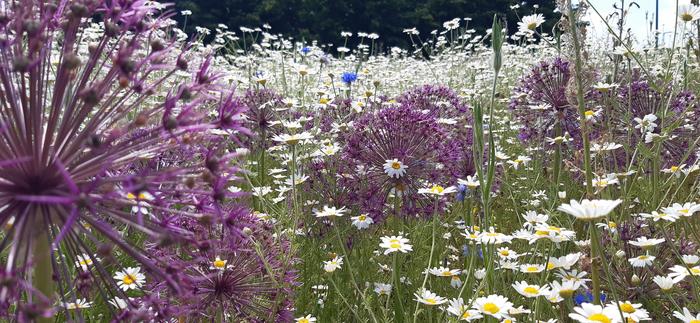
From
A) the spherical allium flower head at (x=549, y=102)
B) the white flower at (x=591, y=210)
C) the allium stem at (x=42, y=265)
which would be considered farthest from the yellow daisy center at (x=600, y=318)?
the spherical allium flower head at (x=549, y=102)

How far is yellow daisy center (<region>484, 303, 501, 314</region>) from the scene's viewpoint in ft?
7.47

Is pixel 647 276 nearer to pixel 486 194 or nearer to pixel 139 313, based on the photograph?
pixel 486 194

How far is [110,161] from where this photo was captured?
1.65 metres

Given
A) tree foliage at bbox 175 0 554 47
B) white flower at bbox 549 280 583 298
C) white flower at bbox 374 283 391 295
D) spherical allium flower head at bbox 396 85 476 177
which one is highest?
tree foliage at bbox 175 0 554 47

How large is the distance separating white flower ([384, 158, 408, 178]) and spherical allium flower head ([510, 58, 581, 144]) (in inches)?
75.9

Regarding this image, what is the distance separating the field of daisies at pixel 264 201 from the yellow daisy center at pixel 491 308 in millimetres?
39

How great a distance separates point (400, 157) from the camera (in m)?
3.71

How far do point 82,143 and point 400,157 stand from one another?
226 cm

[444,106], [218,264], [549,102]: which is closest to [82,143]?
[218,264]

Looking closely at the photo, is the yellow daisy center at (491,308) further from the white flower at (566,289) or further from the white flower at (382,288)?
the white flower at (382,288)

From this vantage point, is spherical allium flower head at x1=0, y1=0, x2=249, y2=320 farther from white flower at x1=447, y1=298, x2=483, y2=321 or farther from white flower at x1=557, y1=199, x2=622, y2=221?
white flower at x1=447, y1=298, x2=483, y2=321

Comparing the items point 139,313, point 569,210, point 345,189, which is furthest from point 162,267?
point 345,189

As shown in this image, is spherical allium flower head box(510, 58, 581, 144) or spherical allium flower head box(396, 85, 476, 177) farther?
spherical allium flower head box(510, 58, 581, 144)

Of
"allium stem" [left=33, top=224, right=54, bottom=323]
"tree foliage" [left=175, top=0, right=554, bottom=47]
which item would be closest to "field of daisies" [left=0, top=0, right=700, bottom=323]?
"allium stem" [left=33, top=224, right=54, bottom=323]
